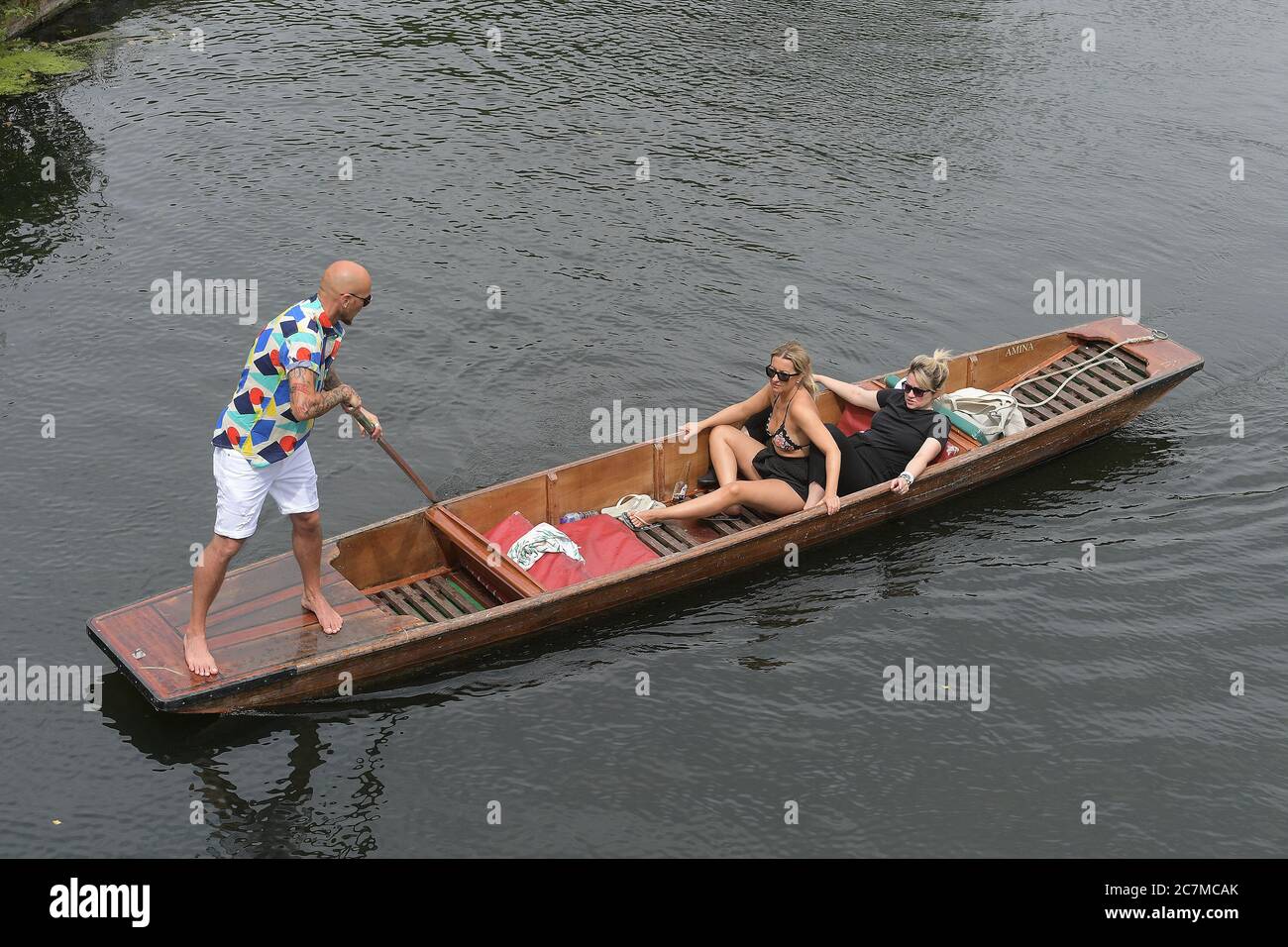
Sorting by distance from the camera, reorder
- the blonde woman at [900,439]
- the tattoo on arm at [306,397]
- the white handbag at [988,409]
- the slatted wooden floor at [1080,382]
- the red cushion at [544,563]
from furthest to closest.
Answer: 1. the slatted wooden floor at [1080,382]
2. the white handbag at [988,409]
3. the blonde woman at [900,439]
4. the red cushion at [544,563]
5. the tattoo on arm at [306,397]

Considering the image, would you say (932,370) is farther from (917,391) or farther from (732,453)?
(732,453)

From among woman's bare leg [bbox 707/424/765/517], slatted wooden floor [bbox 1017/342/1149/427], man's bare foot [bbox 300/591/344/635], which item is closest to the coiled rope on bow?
slatted wooden floor [bbox 1017/342/1149/427]

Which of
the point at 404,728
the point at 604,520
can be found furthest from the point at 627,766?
the point at 604,520

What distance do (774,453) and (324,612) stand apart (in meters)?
4.24

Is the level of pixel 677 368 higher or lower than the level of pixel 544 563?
higher

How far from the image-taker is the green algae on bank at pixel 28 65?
64.1 ft

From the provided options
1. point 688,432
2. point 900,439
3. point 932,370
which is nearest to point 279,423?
point 688,432

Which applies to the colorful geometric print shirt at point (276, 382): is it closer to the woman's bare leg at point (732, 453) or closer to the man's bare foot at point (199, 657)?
the man's bare foot at point (199, 657)

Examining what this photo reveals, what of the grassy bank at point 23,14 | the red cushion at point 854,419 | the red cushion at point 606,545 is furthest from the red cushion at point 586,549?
the grassy bank at point 23,14

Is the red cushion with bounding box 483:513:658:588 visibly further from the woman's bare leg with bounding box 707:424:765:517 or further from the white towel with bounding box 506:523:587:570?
the woman's bare leg with bounding box 707:424:765:517

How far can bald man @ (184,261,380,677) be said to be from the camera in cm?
809

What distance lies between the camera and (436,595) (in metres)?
10.3

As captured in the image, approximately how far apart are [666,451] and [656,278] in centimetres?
464

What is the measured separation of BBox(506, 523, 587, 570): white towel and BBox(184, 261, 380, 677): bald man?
6.10ft
